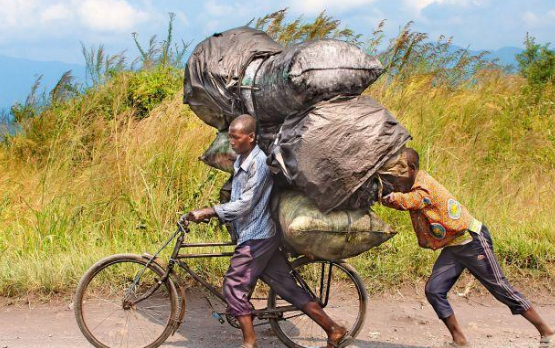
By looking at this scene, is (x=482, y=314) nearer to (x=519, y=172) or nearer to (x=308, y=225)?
(x=308, y=225)

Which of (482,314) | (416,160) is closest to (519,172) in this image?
(482,314)

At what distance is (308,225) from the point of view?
3.73 metres

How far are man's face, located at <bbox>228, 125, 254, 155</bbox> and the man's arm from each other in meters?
0.83

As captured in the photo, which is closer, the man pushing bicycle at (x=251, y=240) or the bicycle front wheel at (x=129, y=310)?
the man pushing bicycle at (x=251, y=240)

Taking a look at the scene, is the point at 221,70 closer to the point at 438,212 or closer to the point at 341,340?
the point at 438,212

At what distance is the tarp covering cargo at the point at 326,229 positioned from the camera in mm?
3752

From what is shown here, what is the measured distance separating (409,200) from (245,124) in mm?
1031

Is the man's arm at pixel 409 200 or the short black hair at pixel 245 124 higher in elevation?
the short black hair at pixel 245 124

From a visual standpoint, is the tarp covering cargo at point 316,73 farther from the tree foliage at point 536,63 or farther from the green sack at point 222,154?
the tree foliage at point 536,63

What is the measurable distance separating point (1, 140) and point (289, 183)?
5.78 m

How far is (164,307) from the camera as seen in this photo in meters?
4.68

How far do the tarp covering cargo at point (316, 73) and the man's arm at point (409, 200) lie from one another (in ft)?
2.04

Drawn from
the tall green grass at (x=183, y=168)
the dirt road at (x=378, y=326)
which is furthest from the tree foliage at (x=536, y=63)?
the dirt road at (x=378, y=326)

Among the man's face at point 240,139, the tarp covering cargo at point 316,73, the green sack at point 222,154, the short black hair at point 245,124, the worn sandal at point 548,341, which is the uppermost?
the tarp covering cargo at point 316,73
